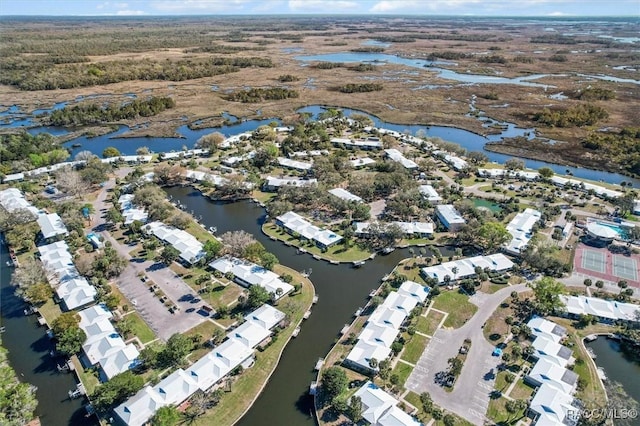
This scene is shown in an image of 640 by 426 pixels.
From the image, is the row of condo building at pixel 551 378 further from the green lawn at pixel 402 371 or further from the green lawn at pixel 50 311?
the green lawn at pixel 50 311

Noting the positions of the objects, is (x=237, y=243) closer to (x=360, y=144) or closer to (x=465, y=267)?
(x=465, y=267)

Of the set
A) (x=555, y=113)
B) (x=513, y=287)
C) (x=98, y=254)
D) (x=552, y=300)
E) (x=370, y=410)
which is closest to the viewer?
(x=370, y=410)

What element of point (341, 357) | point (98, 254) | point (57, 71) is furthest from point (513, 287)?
point (57, 71)

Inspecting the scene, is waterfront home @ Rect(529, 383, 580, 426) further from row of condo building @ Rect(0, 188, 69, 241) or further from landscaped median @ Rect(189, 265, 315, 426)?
row of condo building @ Rect(0, 188, 69, 241)

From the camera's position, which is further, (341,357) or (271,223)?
(271,223)

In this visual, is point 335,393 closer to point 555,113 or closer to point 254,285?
point 254,285

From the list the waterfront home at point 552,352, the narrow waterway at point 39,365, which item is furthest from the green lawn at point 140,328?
the waterfront home at point 552,352
